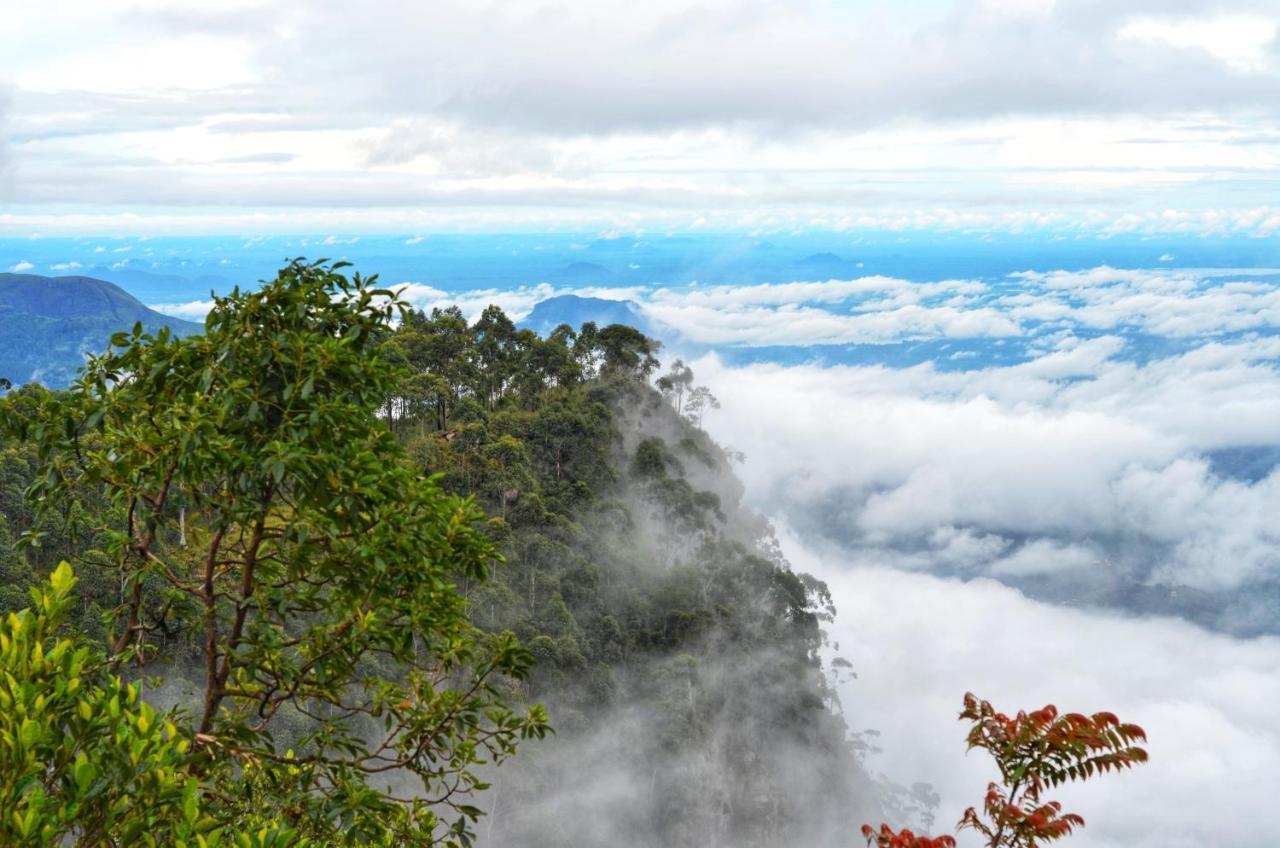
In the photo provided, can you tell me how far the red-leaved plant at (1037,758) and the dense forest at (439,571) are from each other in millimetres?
3581

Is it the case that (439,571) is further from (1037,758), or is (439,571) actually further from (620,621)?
(620,621)

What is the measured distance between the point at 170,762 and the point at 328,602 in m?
1.74

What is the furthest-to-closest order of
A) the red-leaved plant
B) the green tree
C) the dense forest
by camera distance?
the red-leaved plant < the dense forest < the green tree

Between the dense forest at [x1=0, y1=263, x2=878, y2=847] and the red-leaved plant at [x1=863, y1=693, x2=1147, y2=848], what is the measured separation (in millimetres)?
3581

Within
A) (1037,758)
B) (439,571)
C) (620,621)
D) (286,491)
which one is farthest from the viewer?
(620,621)

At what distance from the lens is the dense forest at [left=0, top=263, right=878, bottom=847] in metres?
5.82

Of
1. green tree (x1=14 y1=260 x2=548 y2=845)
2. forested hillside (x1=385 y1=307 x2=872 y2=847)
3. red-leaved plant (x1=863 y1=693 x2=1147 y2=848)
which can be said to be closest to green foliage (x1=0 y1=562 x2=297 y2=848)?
green tree (x1=14 y1=260 x2=548 y2=845)

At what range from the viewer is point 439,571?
613cm

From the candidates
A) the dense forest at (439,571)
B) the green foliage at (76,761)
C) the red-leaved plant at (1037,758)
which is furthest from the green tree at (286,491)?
the red-leaved plant at (1037,758)

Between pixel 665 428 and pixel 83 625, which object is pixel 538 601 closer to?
pixel 83 625

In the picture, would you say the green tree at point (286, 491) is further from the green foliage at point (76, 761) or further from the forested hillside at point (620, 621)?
the forested hillside at point (620, 621)

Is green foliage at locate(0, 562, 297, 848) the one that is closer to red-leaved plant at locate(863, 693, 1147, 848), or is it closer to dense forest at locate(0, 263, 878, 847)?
dense forest at locate(0, 263, 878, 847)

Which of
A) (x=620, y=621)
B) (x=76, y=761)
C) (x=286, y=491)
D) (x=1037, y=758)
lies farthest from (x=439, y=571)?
(x=620, y=621)

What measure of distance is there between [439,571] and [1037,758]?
4787mm
